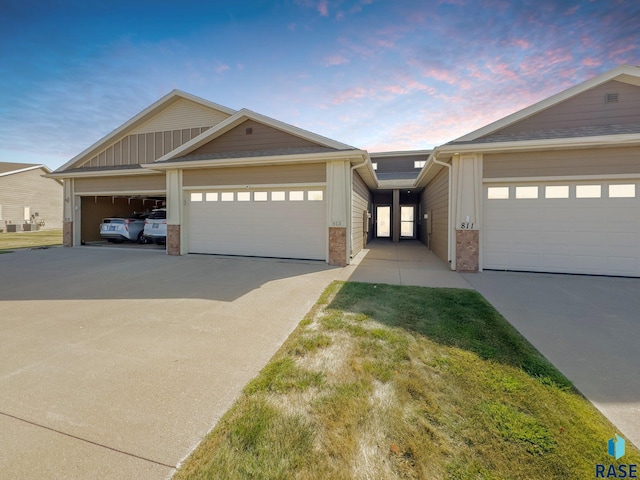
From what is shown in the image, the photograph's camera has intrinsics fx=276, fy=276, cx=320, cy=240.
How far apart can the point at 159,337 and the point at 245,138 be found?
805cm

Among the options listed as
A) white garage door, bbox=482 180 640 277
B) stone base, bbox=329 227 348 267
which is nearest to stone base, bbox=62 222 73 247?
stone base, bbox=329 227 348 267

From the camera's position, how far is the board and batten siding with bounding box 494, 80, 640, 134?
693 cm

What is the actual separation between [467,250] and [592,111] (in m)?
4.69

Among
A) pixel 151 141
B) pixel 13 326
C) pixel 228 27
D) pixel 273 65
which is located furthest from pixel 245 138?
pixel 13 326

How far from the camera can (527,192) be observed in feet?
24.1

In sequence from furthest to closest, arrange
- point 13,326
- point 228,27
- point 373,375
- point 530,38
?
point 228,27, point 530,38, point 13,326, point 373,375

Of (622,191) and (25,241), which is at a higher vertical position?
(622,191)

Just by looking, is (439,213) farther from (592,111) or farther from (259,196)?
(259,196)

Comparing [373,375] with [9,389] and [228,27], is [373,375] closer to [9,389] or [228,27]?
[9,389]

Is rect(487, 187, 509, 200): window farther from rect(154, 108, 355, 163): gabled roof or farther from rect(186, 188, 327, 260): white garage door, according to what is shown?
rect(186, 188, 327, 260): white garage door

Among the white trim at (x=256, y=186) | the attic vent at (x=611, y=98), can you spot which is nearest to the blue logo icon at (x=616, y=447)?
the white trim at (x=256, y=186)

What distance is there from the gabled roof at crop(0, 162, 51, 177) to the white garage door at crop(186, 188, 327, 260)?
24358 millimetres

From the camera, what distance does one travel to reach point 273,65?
30.5 ft

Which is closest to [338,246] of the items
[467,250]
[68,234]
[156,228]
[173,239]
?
[467,250]
